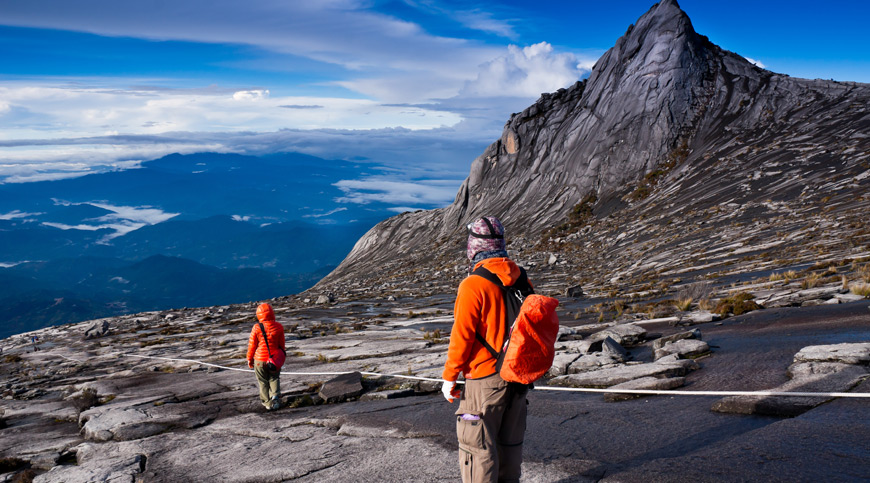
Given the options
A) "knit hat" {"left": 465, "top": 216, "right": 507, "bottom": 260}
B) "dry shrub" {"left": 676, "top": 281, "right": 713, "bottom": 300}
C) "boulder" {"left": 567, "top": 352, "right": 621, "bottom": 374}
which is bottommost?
"boulder" {"left": 567, "top": 352, "right": 621, "bottom": 374}

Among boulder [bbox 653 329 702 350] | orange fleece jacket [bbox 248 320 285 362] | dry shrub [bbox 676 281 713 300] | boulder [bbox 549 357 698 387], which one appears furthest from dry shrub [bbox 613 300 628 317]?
orange fleece jacket [bbox 248 320 285 362]

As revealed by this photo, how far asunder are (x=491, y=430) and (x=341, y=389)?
807 cm

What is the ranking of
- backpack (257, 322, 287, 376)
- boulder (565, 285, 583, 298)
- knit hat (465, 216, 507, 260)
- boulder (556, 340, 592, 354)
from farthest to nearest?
1. boulder (565, 285, 583, 298)
2. boulder (556, 340, 592, 354)
3. backpack (257, 322, 287, 376)
4. knit hat (465, 216, 507, 260)

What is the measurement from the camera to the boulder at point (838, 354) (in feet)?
28.8

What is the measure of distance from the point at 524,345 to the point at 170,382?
15881mm

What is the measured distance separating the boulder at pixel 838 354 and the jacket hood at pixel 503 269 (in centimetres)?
727

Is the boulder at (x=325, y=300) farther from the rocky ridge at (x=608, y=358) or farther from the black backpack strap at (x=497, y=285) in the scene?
the black backpack strap at (x=497, y=285)

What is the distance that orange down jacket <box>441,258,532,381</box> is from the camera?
536 cm

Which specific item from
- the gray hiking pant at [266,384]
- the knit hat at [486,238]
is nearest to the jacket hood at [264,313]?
the gray hiking pant at [266,384]

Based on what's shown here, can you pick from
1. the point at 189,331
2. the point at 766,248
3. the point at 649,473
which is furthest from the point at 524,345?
A: the point at 189,331

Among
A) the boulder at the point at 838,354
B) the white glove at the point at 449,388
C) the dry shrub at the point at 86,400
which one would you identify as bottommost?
the dry shrub at the point at 86,400

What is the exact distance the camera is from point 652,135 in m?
64.6

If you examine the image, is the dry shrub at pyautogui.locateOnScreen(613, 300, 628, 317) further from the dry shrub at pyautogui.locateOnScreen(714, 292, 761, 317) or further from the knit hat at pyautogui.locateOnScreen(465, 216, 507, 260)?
the knit hat at pyautogui.locateOnScreen(465, 216, 507, 260)

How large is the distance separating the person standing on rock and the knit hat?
0.18 m
